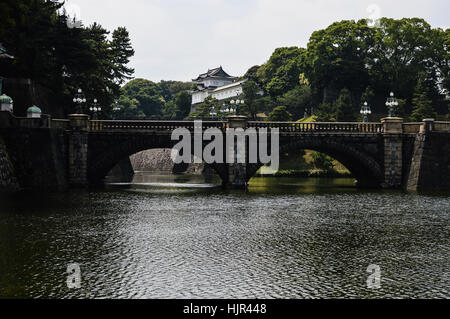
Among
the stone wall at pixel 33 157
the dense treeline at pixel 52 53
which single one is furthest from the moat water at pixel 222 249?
the dense treeline at pixel 52 53

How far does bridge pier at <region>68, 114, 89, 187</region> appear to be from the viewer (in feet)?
142

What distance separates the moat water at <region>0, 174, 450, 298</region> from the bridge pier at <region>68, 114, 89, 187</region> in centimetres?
1239

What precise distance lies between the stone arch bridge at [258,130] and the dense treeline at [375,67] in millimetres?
32911

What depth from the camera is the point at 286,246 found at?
17922 millimetres

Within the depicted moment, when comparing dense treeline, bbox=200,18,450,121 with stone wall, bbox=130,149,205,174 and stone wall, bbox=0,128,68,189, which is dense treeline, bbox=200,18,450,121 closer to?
stone wall, bbox=130,149,205,174

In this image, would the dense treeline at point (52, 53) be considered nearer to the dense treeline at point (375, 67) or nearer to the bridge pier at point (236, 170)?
the bridge pier at point (236, 170)

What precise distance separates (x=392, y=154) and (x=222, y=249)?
106 feet

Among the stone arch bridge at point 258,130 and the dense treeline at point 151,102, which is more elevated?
the dense treeline at point 151,102

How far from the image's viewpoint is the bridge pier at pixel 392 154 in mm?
45188

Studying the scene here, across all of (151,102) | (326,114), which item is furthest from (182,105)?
(326,114)

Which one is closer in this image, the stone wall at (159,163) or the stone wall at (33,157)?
the stone wall at (33,157)

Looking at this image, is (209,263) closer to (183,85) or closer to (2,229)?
(2,229)

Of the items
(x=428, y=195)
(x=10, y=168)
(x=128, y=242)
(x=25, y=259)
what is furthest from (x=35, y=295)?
(x=428, y=195)

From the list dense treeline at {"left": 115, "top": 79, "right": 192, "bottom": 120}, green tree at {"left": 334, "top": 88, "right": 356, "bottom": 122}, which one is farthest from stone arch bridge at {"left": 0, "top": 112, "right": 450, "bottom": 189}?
dense treeline at {"left": 115, "top": 79, "right": 192, "bottom": 120}
